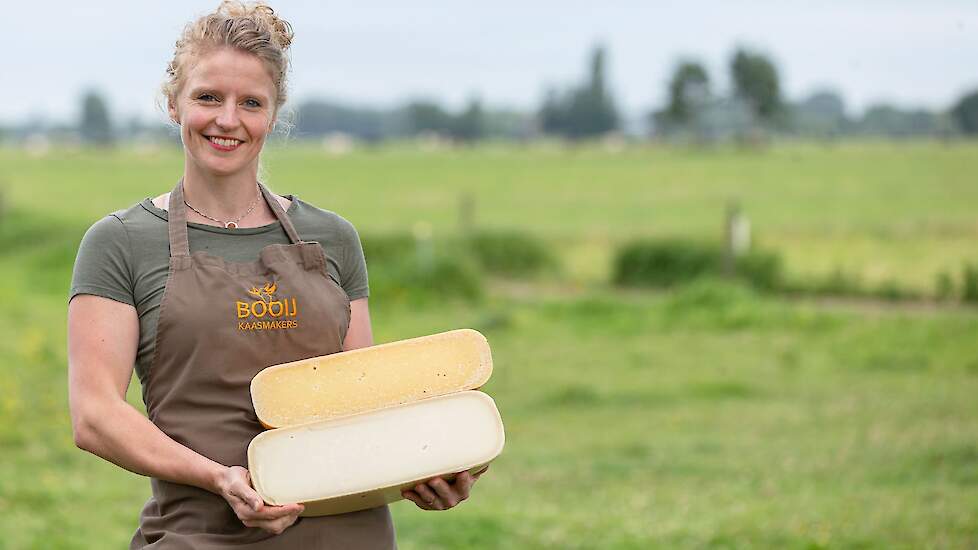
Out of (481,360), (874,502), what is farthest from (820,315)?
(481,360)

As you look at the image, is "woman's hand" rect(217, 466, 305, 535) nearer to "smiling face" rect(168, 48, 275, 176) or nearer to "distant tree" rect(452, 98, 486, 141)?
"smiling face" rect(168, 48, 275, 176)

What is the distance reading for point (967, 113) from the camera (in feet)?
59.3

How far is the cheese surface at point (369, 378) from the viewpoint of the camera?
2176mm

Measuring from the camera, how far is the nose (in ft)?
7.31

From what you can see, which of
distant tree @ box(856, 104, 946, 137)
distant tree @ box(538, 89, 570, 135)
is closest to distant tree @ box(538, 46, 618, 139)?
distant tree @ box(538, 89, 570, 135)

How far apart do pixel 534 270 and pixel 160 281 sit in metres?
17.6

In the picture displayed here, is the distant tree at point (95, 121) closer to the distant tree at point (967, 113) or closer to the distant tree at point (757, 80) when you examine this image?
the distant tree at point (757, 80)

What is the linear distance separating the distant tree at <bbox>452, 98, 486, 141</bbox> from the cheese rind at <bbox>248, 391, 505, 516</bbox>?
84.9 metres

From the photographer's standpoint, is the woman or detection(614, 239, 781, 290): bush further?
detection(614, 239, 781, 290): bush

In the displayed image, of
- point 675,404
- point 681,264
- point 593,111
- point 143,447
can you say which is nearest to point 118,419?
point 143,447

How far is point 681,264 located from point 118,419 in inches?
637

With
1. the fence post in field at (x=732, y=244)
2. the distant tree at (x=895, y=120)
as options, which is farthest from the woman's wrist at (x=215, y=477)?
the distant tree at (x=895, y=120)

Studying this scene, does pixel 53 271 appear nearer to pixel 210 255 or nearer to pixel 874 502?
pixel 874 502

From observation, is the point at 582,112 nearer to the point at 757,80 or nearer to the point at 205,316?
the point at 757,80
